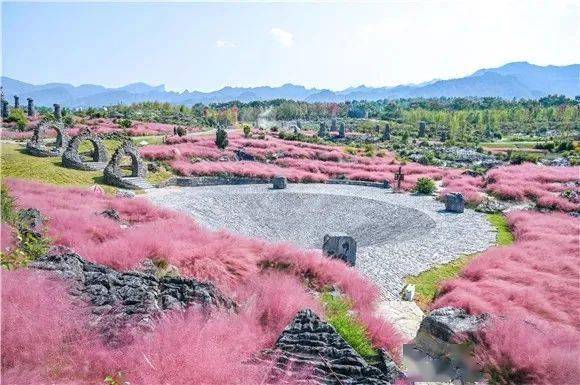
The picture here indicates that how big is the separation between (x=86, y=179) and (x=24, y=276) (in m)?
25.2

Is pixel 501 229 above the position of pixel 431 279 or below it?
above

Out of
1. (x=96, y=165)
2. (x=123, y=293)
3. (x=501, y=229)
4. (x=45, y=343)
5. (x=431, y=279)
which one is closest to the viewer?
(x=45, y=343)

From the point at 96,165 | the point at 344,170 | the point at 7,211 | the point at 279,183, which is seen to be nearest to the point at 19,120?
the point at 96,165

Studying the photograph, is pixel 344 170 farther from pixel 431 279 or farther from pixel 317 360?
pixel 317 360

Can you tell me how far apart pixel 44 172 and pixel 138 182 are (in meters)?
6.13

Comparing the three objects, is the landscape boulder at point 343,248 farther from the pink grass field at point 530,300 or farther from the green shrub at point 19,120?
the green shrub at point 19,120

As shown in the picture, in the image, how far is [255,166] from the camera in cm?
4138

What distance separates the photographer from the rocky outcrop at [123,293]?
286 inches

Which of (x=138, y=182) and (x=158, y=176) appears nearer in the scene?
(x=138, y=182)

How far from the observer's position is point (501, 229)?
2512 centimetres

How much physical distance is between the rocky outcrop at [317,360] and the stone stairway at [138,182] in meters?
25.8

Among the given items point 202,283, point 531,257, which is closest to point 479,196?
point 531,257

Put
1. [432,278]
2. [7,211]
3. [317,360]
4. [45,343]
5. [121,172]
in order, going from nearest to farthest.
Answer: [45,343] → [317,360] → [7,211] → [432,278] → [121,172]

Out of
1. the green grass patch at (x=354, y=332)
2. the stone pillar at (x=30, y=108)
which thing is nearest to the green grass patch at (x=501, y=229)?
the green grass patch at (x=354, y=332)
